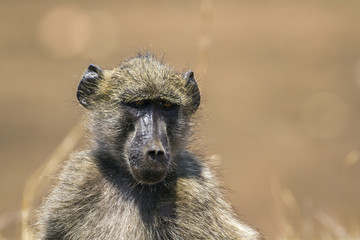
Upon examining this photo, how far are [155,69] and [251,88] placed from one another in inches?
394

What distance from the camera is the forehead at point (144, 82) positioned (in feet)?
18.7

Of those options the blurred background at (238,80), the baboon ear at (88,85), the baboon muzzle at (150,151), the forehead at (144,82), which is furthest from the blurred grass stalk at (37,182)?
the blurred background at (238,80)

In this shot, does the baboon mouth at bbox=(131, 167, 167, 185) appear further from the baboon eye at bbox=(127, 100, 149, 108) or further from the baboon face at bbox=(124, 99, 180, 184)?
the baboon eye at bbox=(127, 100, 149, 108)

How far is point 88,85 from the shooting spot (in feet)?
19.7

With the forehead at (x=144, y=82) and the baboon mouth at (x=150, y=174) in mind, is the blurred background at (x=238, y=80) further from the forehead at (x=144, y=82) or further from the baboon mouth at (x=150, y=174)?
the baboon mouth at (x=150, y=174)

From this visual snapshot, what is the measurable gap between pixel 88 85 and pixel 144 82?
516 mm

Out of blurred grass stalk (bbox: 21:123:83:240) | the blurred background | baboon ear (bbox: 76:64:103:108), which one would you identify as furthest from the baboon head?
the blurred background

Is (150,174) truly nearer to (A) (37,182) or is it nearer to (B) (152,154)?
(B) (152,154)

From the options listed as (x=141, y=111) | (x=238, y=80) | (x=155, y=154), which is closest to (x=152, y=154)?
(x=155, y=154)

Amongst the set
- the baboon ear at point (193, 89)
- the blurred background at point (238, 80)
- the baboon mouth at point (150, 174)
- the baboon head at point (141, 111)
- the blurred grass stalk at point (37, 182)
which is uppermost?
the blurred background at point (238, 80)

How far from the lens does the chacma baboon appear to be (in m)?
5.53

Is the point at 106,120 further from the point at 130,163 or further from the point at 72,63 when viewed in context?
the point at 72,63

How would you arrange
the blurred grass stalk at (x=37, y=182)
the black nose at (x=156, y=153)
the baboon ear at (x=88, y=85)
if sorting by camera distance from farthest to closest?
the blurred grass stalk at (x=37, y=182)
the baboon ear at (x=88, y=85)
the black nose at (x=156, y=153)

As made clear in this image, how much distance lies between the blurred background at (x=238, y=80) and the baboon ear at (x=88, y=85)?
5.11m
